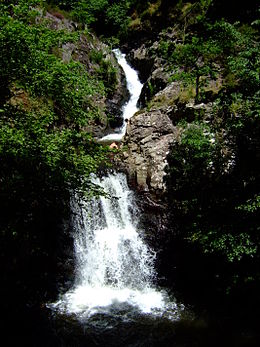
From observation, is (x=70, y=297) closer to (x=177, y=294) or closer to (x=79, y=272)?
(x=79, y=272)

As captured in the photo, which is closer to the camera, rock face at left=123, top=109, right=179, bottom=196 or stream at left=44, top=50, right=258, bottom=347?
stream at left=44, top=50, right=258, bottom=347

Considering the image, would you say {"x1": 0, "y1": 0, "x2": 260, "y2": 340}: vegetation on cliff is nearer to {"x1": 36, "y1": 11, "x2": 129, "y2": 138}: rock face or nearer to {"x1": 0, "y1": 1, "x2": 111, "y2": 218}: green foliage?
{"x1": 0, "y1": 1, "x2": 111, "y2": 218}: green foliage

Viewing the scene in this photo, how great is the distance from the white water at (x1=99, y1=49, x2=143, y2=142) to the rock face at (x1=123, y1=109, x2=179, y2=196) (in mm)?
2988

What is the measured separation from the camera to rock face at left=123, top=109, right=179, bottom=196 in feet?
43.4

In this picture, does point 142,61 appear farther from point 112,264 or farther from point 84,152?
point 84,152

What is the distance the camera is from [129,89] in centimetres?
2211

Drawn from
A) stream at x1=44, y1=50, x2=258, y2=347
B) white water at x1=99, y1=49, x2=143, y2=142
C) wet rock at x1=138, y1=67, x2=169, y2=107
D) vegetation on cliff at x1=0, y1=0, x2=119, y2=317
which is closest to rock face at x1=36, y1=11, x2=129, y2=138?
white water at x1=99, y1=49, x2=143, y2=142

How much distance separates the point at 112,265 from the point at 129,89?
1445 centimetres

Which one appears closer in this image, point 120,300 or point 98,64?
point 120,300

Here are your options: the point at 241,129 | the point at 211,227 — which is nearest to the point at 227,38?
the point at 241,129

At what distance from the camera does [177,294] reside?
10172mm

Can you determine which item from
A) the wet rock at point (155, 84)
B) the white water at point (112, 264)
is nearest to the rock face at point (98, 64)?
the wet rock at point (155, 84)

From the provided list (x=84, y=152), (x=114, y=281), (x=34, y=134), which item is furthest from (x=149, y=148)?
(x=34, y=134)

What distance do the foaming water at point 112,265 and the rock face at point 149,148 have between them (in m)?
1.15
